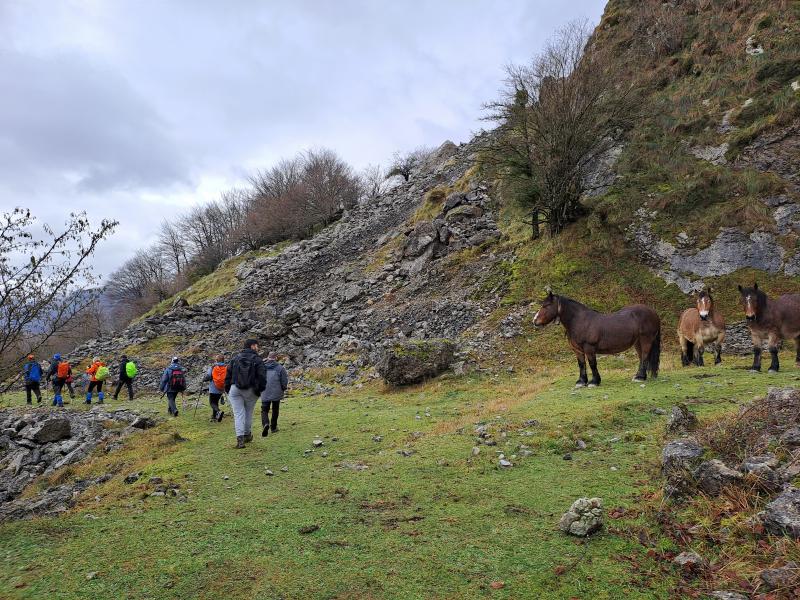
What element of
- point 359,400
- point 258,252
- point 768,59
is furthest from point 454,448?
point 258,252

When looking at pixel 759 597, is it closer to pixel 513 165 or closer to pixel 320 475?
pixel 320 475

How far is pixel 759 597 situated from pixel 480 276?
20356 mm

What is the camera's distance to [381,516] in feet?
17.0

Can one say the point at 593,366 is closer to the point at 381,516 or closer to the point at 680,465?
the point at 680,465

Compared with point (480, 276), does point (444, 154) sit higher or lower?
higher

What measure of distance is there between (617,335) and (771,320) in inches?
154

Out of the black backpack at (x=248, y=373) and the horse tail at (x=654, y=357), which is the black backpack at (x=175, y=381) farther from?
the horse tail at (x=654, y=357)

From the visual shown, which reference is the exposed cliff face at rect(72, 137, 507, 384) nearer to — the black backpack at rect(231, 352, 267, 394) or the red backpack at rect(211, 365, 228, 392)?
the red backpack at rect(211, 365, 228, 392)

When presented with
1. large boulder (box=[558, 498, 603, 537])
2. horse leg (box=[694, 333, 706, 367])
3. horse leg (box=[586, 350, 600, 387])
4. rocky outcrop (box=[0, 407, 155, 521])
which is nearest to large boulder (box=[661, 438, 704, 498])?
large boulder (box=[558, 498, 603, 537])

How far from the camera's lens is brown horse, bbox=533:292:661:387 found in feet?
35.9

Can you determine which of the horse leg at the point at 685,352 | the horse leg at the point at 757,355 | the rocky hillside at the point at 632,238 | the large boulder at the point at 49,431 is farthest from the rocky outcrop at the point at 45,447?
the horse leg at the point at 685,352

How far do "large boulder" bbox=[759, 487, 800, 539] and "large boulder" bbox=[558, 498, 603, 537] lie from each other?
4.20 feet

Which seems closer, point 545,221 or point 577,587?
point 577,587

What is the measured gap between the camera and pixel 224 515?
5539mm
